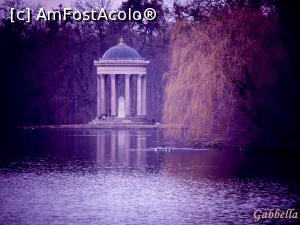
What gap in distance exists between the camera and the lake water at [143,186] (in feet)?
68.9

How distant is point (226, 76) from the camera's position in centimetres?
4409

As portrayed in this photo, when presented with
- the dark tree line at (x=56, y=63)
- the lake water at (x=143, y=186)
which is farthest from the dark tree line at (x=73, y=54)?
the lake water at (x=143, y=186)

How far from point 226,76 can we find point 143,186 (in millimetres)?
18537

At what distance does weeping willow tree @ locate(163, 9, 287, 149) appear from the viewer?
40.2 meters

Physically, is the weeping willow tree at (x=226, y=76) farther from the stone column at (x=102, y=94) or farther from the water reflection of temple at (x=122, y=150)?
the stone column at (x=102, y=94)

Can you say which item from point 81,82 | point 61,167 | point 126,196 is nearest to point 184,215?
point 126,196

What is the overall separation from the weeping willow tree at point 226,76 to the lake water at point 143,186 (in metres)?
2.14

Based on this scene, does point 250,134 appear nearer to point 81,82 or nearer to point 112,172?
point 112,172

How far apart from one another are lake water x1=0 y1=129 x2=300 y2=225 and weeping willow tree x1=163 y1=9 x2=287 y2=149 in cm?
214

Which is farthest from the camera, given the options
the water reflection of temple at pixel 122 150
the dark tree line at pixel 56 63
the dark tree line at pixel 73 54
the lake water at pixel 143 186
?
the dark tree line at pixel 56 63

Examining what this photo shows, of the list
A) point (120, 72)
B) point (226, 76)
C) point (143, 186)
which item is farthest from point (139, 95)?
point (143, 186)

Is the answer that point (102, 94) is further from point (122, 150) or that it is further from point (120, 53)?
point (122, 150)

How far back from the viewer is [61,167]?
33.1 meters

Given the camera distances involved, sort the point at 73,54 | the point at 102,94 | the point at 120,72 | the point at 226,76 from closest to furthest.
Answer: the point at 226,76, the point at 120,72, the point at 102,94, the point at 73,54
